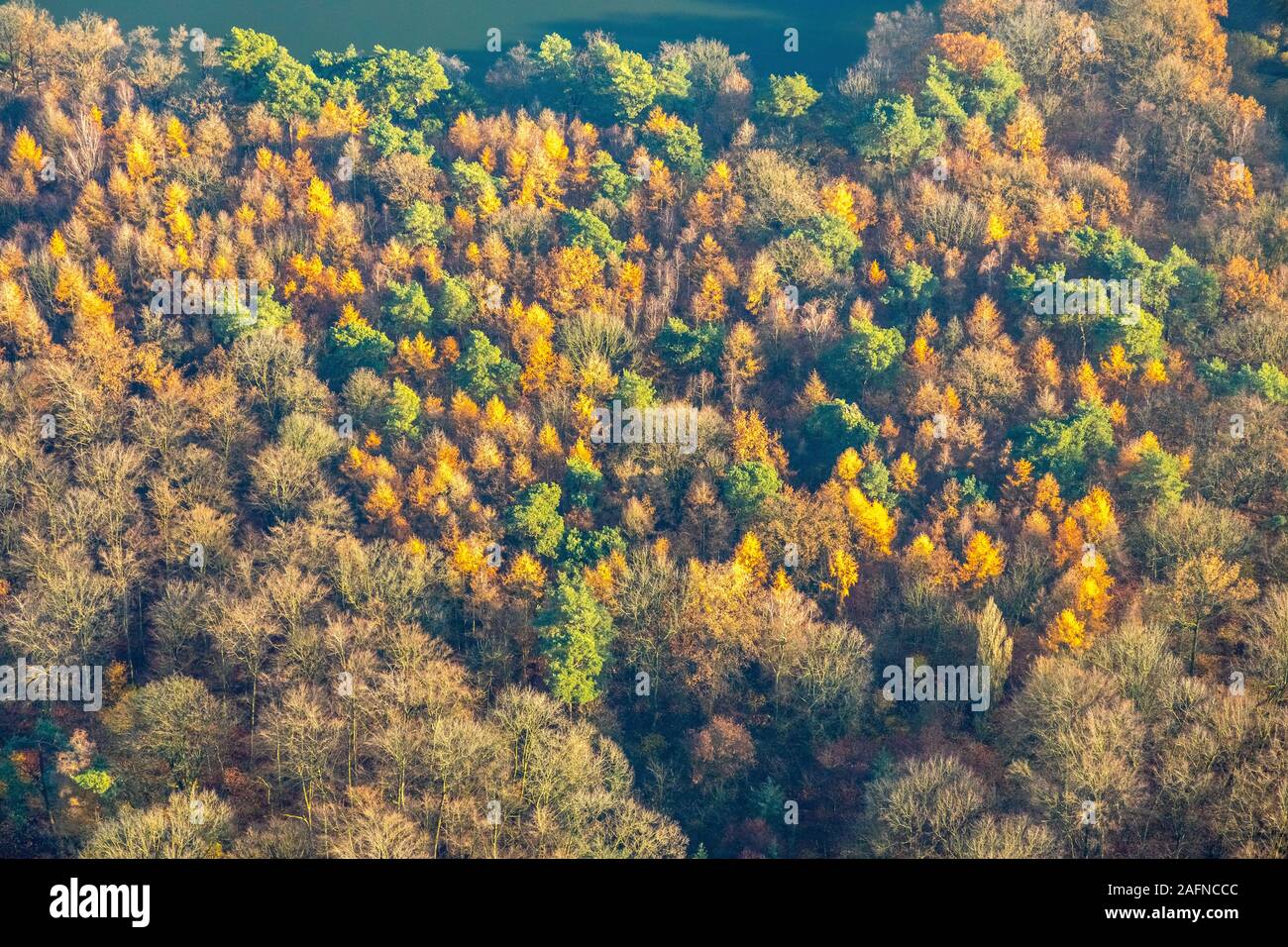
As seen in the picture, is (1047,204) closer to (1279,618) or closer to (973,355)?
(973,355)

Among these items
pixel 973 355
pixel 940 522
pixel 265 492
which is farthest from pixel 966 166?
pixel 265 492

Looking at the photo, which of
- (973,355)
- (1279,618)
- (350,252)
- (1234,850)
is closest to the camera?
(1234,850)
